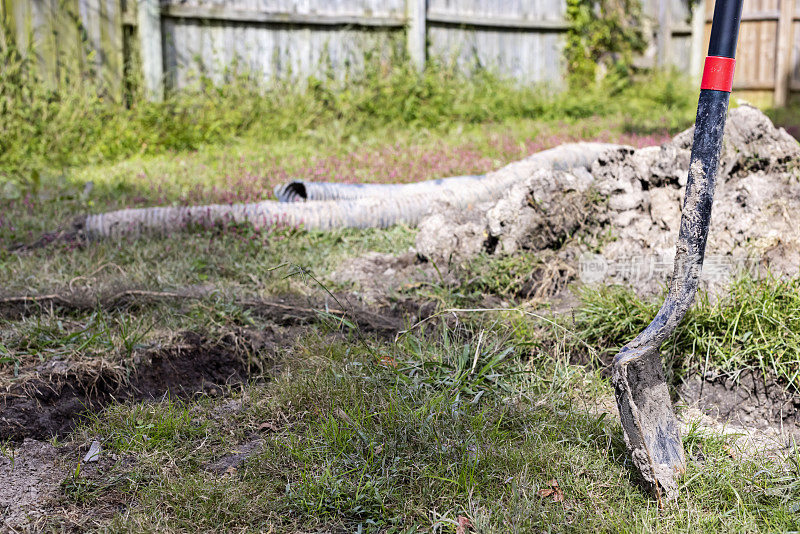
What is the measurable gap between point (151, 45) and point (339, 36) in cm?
240

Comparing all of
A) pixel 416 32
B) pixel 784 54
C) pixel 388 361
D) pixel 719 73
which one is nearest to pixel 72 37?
pixel 416 32

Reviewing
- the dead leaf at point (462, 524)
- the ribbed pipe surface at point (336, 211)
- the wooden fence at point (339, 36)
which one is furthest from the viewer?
the wooden fence at point (339, 36)

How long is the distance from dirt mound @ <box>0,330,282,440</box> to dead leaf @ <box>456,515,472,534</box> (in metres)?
1.27

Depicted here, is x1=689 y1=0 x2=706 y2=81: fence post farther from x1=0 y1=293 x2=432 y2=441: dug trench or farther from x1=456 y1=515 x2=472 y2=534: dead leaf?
x1=456 y1=515 x2=472 y2=534: dead leaf

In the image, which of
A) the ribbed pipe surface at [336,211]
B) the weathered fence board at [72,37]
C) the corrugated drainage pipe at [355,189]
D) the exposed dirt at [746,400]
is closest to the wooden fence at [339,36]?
the weathered fence board at [72,37]

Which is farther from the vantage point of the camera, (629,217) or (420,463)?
(629,217)

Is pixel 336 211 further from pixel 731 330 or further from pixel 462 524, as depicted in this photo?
pixel 462 524

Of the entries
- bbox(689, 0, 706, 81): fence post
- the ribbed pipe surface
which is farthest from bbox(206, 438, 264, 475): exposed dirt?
bbox(689, 0, 706, 81): fence post

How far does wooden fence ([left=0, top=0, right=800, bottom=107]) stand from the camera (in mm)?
7527

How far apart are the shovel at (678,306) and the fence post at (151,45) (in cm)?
703

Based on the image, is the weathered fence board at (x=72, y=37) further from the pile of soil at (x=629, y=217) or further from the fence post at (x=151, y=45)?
the pile of soil at (x=629, y=217)

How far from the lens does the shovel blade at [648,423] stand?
2.07m

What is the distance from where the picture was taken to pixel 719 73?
2.02 metres

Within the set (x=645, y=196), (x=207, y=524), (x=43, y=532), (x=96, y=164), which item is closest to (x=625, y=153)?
(x=645, y=196)
